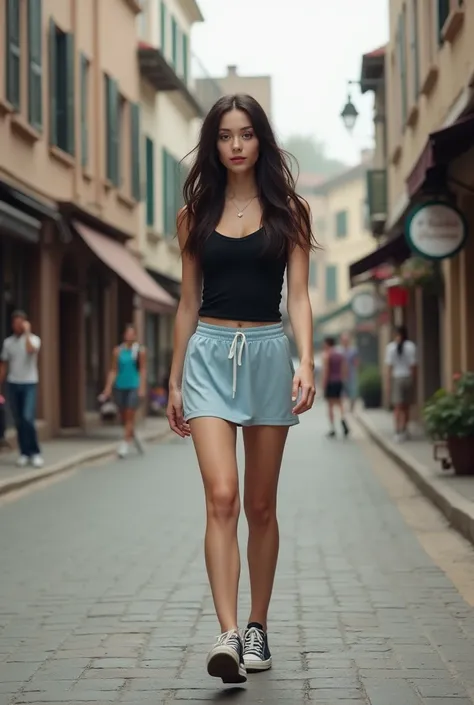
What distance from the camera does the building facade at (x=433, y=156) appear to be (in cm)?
1503

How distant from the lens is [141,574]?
8406 millimetres

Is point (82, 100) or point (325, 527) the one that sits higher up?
point (82, 100)

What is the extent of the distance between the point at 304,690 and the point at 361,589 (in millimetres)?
2643

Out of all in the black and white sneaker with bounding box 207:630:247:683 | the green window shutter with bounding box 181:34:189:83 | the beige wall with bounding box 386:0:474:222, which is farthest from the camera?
the green window shutter with bounding box 181:34:189:83

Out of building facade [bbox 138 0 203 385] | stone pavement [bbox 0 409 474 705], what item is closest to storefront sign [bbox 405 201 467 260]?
stone pavement [bbox 0 409 474 705]

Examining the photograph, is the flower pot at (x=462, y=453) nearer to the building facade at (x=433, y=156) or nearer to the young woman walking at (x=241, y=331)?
the building facade at (x=433, y=156)

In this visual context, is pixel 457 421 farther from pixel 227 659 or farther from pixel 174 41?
pixel 174 41

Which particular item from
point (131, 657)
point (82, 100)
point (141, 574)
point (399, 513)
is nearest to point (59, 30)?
point (82, 100)

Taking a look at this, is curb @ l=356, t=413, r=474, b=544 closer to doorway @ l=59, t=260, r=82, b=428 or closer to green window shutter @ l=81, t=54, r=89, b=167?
doorway @ l=59, t=260, r=82, b=428

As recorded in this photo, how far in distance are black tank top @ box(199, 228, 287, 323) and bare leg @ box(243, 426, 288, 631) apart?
0.43 m

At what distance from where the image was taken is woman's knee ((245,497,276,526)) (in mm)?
5465

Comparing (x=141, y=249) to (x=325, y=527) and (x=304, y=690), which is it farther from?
(x=304, y=690)

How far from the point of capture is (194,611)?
7.05 meters

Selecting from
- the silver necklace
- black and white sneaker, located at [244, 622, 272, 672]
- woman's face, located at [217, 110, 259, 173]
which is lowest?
black and white sneaker, located at [244, 622, 272, 672]
